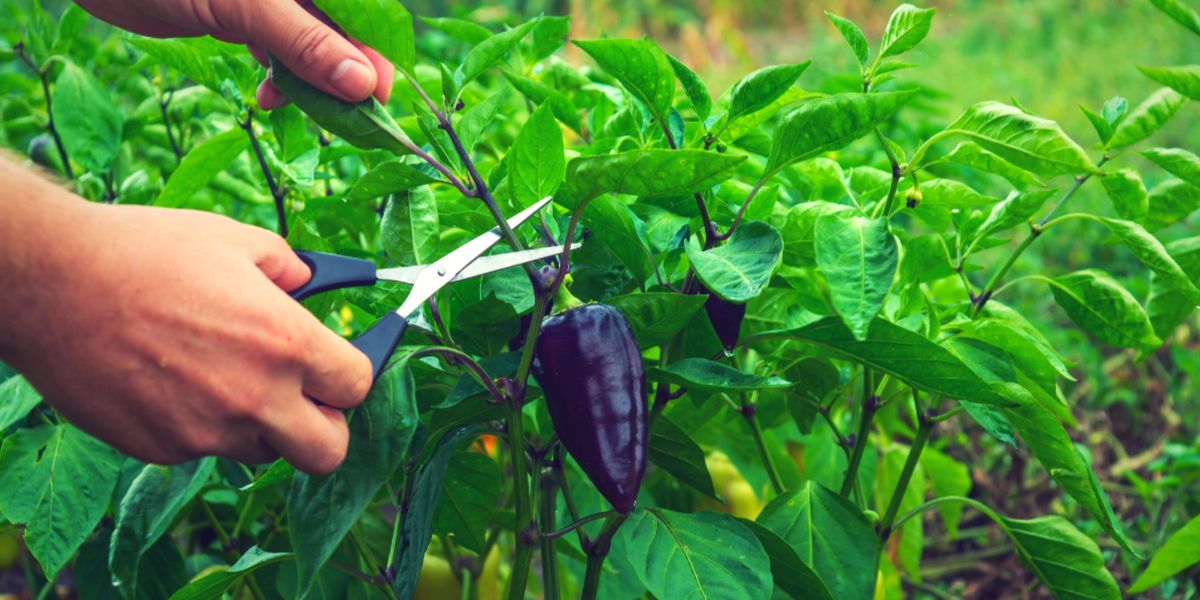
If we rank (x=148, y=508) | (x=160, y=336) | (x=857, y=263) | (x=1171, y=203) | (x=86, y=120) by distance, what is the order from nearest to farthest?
(x=160, y=336)
(x=857, y=263)
(x=148, y=508)
(x=1171, y=203)
(x=86, y=120)

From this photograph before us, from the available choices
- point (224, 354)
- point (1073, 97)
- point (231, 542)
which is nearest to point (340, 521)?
point (224, 354)

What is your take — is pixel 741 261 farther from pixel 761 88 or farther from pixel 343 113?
pixel 343 113

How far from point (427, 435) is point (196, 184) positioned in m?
0.47

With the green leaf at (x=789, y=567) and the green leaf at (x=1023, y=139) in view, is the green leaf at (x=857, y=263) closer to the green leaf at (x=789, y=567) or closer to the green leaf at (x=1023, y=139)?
the green leaf at (x=1023, y=139)

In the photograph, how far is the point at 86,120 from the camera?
126cm

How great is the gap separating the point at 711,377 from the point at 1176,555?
614 mm

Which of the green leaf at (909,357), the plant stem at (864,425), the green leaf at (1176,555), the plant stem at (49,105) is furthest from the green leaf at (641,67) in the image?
the plant stem at (49,105)

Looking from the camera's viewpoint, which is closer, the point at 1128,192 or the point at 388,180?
the point at 388,180

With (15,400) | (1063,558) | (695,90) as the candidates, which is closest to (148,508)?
(15,400)

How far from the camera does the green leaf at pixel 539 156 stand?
744 millimetres

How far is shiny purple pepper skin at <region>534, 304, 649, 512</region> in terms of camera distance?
71cm

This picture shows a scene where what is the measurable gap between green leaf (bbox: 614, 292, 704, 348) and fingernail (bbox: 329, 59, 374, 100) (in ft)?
0.79

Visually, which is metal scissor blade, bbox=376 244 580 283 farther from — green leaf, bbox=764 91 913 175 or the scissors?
green leaf, bbox=764 91 913 175

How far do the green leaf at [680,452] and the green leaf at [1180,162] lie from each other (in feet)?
1.64
